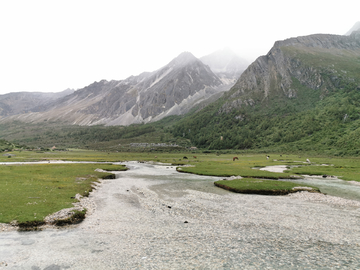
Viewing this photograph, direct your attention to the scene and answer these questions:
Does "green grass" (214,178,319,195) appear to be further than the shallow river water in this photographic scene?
Yes

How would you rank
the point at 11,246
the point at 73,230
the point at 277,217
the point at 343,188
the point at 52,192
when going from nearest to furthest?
the point at 11,246, the point at 73,230, the point at 277,217, the point at 52,192, the point at 343,188

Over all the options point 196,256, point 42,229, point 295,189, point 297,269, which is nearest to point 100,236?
point 42,229

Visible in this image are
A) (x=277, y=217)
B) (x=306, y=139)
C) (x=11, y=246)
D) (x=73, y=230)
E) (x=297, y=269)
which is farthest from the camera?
(x=306, y=139)

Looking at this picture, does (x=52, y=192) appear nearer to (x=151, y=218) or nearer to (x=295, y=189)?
(x=151, y=218)

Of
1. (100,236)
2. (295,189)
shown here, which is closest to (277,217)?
(295,189)

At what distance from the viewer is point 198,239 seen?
64.7ft

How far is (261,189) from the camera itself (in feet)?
134

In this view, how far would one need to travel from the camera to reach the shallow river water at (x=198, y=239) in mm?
15398

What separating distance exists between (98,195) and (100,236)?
19.8m

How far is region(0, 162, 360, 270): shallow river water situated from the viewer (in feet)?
50.5

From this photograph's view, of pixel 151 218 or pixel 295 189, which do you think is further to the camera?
pixel 295 189

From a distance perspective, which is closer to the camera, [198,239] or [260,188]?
[198,239]

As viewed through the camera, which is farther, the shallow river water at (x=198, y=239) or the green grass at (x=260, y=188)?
the green grass at (x=260, y=188)

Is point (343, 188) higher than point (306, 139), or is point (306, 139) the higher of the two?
point (306, 139)
